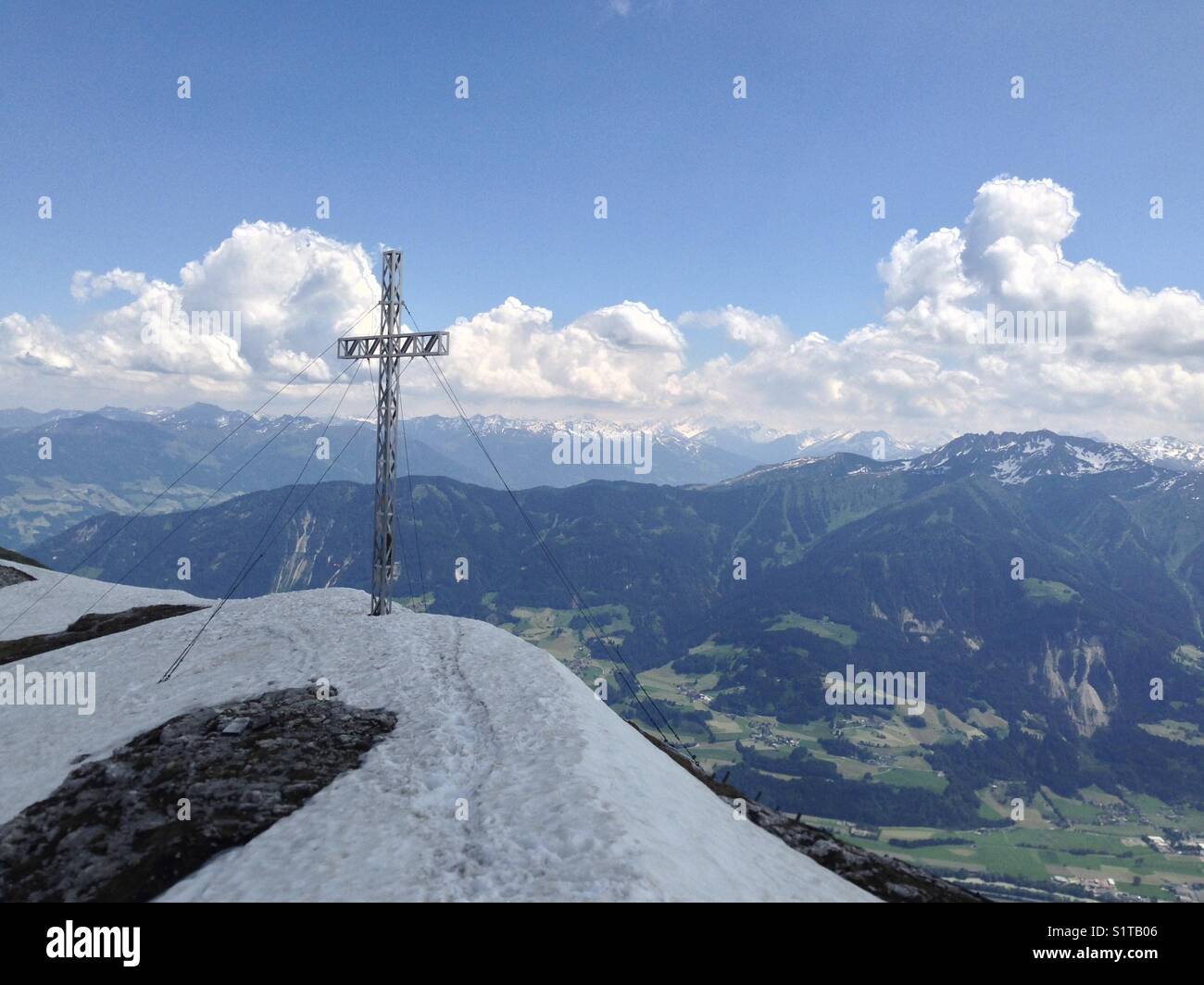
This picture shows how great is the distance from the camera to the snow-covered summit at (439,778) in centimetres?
1484

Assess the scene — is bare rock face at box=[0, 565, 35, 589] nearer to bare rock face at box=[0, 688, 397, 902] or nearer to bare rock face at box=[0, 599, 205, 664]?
bare rock face at box=[0, 599, 205, 664]

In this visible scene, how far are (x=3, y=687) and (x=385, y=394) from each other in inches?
960

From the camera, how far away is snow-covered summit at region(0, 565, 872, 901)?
584 inches

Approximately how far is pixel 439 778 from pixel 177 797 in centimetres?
775

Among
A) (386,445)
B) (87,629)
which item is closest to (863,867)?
(386,445)

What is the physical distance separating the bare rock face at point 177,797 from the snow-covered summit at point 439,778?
2.88 feet

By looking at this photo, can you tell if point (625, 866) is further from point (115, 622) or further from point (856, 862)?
point (115, 622)

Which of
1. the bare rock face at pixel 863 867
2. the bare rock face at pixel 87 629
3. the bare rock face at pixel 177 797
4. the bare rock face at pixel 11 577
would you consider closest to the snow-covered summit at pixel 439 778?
the bare rock face at pixel 177 797

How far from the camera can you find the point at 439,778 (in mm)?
19703

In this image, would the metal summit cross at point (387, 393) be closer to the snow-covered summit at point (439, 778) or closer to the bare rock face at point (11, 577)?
the snow-covered summit at point (439, 778)

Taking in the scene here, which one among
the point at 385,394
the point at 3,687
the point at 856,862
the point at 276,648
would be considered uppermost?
the point at 385,394

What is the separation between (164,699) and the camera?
26750mm
